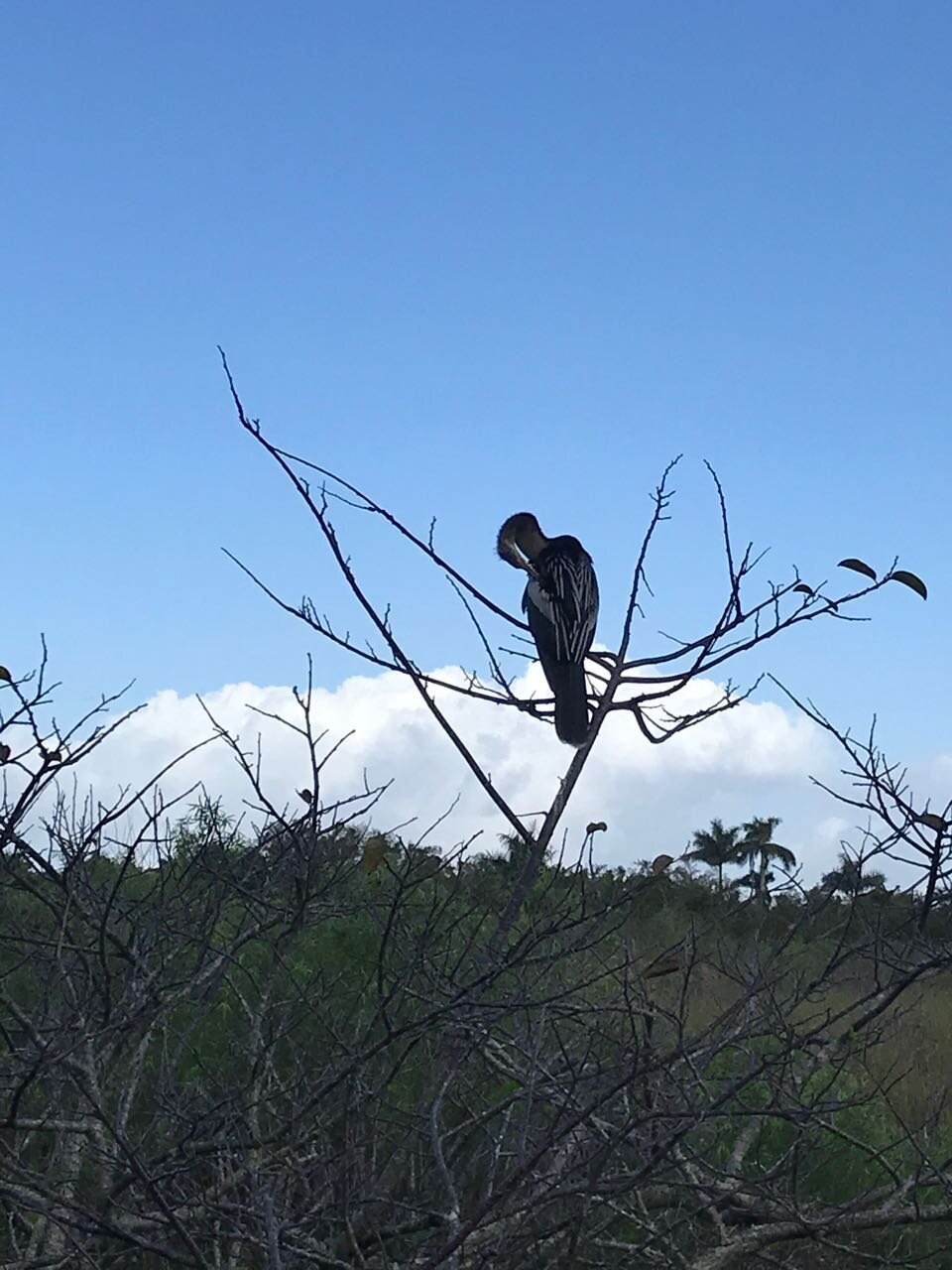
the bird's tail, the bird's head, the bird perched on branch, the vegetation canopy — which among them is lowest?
the vegetation canopy

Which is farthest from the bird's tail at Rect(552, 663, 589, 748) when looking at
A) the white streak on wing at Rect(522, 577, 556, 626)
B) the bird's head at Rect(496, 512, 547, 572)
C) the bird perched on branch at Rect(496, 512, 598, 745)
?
the bird's head at Rect(496, 512, 547, 572)

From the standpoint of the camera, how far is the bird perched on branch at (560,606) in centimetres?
578

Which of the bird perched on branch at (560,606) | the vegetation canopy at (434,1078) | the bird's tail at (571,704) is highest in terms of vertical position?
the bird perched on branch at (560,606)

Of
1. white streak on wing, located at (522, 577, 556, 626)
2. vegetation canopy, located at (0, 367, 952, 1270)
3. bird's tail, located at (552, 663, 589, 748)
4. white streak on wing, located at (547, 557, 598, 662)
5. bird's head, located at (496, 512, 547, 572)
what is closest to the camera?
vegetation canopy, located at (0, 367, 952, 1270)

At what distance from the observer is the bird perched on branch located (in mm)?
5781

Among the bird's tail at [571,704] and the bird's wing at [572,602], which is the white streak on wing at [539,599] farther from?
the bird's tail at [571,704]

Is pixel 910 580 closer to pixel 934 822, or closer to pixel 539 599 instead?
pixel 934 822

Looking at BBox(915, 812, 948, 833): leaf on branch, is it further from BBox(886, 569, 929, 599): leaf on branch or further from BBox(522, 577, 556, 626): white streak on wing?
BBox(522, 577, 556, 626): white streak on wing

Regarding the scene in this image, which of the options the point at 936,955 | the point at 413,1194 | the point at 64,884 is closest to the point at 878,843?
the point at 936,955

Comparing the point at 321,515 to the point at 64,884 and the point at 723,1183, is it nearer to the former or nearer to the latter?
the point at 64,884

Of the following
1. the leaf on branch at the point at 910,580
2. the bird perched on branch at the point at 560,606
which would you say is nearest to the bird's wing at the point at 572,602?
the bird perched on branch at the point at 560,606

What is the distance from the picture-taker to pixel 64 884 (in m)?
3.56

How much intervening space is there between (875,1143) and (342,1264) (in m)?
6.06

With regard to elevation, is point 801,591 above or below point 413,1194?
above
